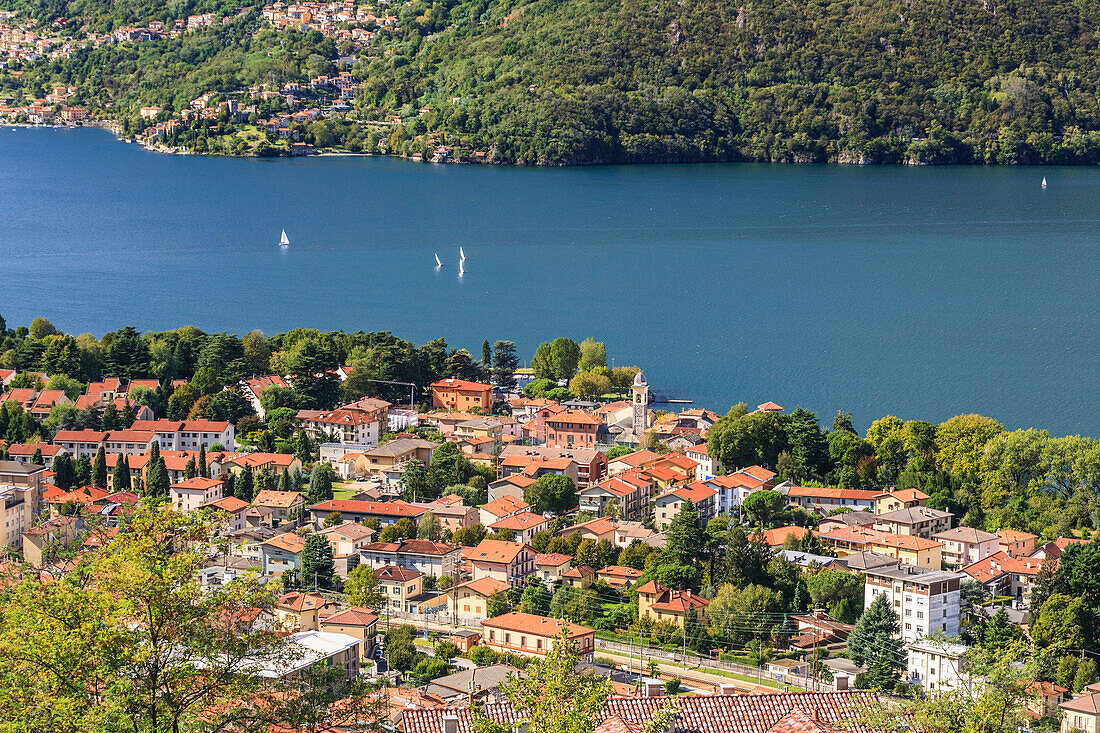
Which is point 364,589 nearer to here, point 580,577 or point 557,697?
point 580,577

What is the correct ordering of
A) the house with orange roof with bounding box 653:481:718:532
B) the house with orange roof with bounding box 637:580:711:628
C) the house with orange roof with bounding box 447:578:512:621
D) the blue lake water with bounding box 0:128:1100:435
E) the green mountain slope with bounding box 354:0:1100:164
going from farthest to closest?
the green mountain slope with bounding box 354:0:1100:164
the blue lake water with bounding box 0:128:1100:435
the house with orange roof with bounding box 653:481:718:532
the house with orange roof with bounding box 447:578:512:621
the house with orange roof with bounding box 637:580:711:628

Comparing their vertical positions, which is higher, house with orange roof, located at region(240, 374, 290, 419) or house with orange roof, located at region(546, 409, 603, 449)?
house with orange roof, located at region(240, 374, 290, 419)

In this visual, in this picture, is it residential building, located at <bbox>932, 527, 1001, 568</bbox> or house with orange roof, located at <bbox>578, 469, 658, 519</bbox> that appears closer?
residential building, located at <bbox>932, 527, 1001, 568</bbox>

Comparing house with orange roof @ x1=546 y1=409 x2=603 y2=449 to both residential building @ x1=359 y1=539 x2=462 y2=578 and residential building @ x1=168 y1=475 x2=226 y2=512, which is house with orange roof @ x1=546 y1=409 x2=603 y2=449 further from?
residential building @ x1=359 y1=539 x2=462 y2=578

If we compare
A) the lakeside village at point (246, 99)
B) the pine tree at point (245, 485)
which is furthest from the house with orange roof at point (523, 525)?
the lakeside village at point (246, 99)

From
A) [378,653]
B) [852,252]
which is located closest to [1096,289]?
[852,252]

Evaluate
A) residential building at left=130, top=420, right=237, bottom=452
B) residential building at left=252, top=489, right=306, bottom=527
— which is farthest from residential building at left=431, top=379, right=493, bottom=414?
residential building at left=252, top=489, right=306, bottom=527

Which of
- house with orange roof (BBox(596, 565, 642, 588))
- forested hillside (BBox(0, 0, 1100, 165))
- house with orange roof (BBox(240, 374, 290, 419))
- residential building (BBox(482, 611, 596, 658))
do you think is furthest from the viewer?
forested hillside (BBox(0, 0, 1100, 165))

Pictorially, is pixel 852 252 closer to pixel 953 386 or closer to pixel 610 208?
pixel 610 208
